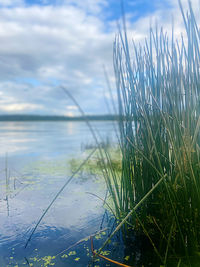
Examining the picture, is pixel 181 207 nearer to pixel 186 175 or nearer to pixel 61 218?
pixel 186 175

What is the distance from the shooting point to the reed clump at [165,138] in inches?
47.9

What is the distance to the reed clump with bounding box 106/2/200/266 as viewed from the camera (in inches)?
47.9

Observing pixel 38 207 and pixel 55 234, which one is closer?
pixel 55 234

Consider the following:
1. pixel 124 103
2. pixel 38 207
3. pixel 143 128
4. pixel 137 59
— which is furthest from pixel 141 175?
pixel 38 207

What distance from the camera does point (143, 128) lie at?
4.62 ft

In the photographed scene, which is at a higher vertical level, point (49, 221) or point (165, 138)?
point (165, 138)

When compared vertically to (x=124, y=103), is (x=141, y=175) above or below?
below

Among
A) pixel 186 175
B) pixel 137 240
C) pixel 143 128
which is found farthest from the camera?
pixel 137 240

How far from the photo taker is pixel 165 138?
4.62 feet

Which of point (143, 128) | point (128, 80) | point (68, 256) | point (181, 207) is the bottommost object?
point (68, 256)

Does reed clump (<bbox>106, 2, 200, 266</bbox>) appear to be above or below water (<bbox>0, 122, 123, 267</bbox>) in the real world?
above

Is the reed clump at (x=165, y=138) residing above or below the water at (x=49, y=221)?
above

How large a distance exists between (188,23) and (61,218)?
1557mm

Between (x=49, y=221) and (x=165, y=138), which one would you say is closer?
(x=165, y=138)
